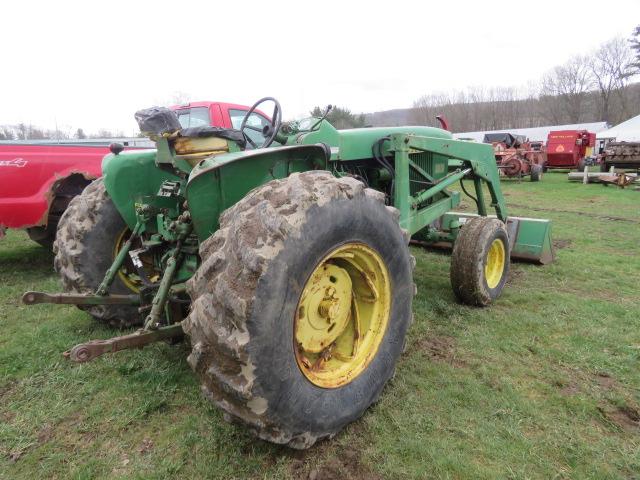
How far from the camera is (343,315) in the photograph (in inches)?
89.3

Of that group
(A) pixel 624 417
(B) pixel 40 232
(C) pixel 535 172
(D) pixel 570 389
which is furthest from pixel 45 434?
(C) pixel 535 172

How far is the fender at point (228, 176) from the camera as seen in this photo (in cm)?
203

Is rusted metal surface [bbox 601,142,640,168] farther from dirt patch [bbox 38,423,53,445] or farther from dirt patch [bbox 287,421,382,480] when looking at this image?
dirt patch [bbox 38,423,53,445]

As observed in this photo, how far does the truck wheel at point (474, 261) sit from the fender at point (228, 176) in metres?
1.85

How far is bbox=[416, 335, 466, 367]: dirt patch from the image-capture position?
2.89 meters

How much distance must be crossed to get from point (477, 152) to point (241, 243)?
324 centimetres

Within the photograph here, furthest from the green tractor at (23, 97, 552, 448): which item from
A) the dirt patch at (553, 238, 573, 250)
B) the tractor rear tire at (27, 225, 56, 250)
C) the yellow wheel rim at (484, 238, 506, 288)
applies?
the dirt patch at (553, 238, 573, 250)

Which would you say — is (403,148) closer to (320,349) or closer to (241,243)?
(320,349)

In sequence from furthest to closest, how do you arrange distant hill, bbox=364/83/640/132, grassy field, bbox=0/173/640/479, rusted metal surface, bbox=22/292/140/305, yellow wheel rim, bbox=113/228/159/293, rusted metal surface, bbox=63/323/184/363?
distant hill, bbox=364/83/640/132
yellow wheel rim, bbox=113/228/159/293
rusted metal surface, bbox=22/292/140/305
grassy field, bbox=0/173/640/479
rusted metal surface, bbox=63/323/184/363

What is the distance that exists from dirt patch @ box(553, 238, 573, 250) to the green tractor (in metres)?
3.15

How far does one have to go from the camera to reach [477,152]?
165 inches

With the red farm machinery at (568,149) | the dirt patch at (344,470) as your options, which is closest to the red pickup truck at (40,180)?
the dirt patch at (344,470)

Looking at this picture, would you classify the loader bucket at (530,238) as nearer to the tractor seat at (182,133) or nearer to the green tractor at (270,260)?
the green tractor at (270,260)

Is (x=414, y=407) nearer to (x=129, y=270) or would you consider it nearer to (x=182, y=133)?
(x=182, y=133)
